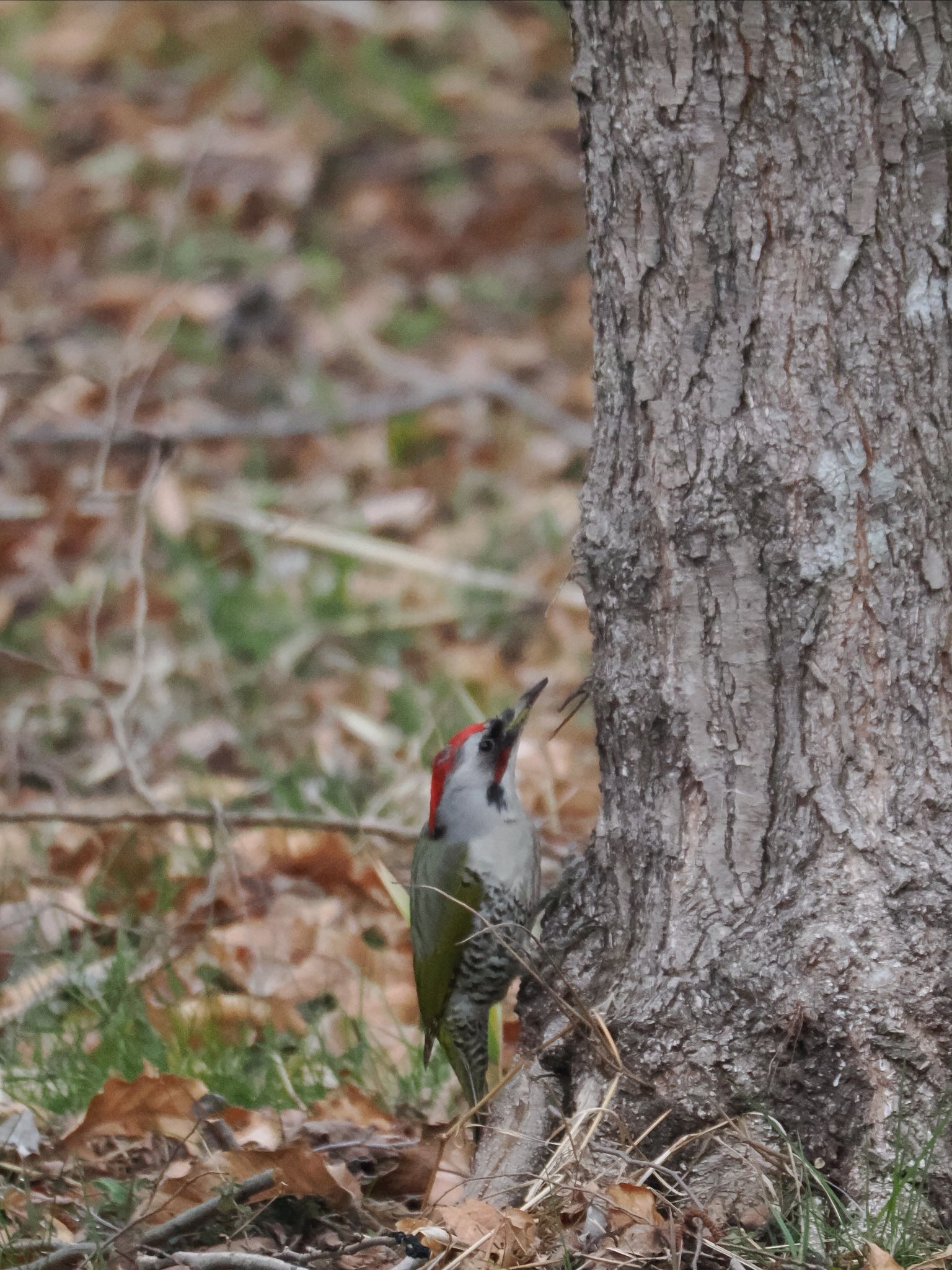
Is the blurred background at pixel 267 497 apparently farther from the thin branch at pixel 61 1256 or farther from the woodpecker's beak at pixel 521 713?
the thin branch at pixel 61 1256

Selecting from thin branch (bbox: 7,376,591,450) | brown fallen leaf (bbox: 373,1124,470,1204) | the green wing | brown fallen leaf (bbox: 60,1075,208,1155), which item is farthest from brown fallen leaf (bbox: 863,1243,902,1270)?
thin branch (bbox: 7,376,591,450)

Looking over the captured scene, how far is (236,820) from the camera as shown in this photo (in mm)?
3773

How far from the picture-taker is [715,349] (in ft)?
7.66

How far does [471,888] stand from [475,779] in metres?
0.24

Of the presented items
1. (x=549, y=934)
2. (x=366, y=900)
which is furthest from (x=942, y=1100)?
(x=366, y=900)

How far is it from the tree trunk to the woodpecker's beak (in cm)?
76

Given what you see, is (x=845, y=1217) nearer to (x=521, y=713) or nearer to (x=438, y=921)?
(x=438, y=921)

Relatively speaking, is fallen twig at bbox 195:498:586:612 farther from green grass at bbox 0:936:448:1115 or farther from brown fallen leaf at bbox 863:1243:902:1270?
brown fallen leaf at bbox 863:1243:902:1270

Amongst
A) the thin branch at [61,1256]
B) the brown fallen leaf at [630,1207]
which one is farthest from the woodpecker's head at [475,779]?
the thin branch at [61,1256]

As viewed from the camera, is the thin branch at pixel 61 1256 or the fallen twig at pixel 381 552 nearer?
the thin branch at pixel 61 1256

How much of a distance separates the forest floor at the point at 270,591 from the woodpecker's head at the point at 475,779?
1.13ft

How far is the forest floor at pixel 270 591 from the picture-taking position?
271cm

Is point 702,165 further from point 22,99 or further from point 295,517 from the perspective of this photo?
point 22,99

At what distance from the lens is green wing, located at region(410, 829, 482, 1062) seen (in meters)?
3.00
